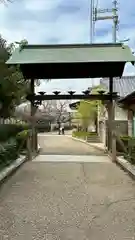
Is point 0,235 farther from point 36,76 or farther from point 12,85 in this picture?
point 36,76

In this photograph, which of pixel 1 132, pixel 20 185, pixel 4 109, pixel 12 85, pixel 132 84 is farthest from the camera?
pixel 132 84

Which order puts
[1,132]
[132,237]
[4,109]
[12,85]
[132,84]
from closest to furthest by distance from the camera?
[132,237] → [12,85] → [4,109] → [1,132] → [132,84]

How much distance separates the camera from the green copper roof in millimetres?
17906

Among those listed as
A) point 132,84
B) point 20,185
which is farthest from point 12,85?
point 132,84

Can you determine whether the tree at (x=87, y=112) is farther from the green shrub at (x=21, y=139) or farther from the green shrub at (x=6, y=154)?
the green shrub at (x=6, y=154)

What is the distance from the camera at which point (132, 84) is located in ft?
118

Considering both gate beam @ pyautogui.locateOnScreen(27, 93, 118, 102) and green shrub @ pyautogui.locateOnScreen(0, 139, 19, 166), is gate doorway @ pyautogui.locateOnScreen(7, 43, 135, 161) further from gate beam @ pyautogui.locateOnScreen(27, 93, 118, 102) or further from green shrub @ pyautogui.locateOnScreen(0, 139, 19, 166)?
green shrub @ pyautogui.locateOnScreen(0, 139, 19, 166)

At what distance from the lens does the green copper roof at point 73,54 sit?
17906 mm

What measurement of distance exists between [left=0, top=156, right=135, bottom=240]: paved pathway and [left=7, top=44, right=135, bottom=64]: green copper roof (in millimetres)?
7034

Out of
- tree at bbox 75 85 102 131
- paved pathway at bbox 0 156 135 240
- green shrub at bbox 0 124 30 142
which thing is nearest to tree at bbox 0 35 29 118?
green shrub at bbox 0 124 30 142

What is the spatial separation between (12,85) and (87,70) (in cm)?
822

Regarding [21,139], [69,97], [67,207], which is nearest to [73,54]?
[69,97]

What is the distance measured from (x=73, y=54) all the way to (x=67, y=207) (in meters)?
12.5

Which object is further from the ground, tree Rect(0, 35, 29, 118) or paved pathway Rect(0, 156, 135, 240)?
tree Rect(0, 35, 29, 118)
